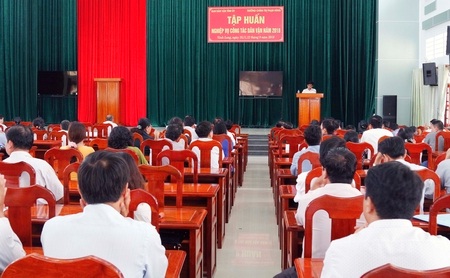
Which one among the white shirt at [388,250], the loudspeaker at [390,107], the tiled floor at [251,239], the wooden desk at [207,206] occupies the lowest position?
Answer: the tiled floor at [251,239]

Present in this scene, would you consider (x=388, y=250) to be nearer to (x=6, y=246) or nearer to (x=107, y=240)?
(x=107, y=240)

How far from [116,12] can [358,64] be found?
667 centimetres

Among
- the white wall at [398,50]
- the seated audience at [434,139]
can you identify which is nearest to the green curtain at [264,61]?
the white wall at [398,50]

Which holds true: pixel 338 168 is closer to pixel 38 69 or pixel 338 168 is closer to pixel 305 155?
pixel 305 155

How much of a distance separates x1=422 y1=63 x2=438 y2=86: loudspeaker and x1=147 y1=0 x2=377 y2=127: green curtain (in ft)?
8.09

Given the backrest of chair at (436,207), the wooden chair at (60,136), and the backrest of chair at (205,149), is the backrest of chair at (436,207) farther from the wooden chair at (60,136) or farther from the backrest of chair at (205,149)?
the wooden chair at (60,136)

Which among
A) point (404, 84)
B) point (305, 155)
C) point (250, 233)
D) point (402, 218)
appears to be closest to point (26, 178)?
point (305, 155)

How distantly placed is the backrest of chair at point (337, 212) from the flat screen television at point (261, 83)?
13049 mm

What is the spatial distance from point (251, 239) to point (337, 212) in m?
2.89

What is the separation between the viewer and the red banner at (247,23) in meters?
15.1

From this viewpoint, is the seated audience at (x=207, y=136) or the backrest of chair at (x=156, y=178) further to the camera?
the seated audience at (x=207, y=136)

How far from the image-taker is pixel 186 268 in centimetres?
352

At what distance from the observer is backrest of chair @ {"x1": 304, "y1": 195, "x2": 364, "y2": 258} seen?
2.54m

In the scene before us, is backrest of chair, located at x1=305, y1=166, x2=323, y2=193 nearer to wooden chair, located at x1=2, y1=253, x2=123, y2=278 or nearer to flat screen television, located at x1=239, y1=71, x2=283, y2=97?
wooden chair, located at x1=2, y1=253, x2=123, y2=278
